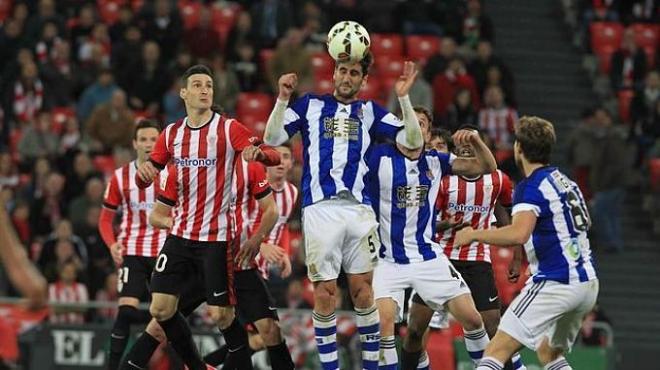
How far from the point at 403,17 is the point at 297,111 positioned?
43.7ft

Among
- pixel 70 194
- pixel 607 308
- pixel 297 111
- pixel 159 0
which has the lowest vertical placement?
pixel 607 308

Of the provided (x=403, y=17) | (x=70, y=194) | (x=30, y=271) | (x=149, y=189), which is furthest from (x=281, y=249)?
(x=403, y=17)

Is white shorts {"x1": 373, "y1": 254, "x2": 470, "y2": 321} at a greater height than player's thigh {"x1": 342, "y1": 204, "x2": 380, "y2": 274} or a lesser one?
lesser

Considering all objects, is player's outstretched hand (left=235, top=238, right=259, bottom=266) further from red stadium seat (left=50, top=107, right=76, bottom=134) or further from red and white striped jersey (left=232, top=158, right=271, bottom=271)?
red stadium seat (left=50, top=107, right=76, bottom=134)

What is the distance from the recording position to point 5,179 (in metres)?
20.4

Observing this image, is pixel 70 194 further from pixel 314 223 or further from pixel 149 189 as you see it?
pixel 314 223

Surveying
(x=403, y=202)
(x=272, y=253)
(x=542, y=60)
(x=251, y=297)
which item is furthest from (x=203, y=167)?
(x=542, y=60)

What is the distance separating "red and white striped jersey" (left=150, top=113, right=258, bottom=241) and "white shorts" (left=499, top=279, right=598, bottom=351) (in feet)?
8.84

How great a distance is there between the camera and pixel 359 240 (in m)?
11.6

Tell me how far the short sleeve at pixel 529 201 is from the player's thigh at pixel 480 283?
233 cm

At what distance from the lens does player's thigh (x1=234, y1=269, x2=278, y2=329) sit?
1258cm

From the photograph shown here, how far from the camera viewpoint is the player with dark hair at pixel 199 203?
476 inches

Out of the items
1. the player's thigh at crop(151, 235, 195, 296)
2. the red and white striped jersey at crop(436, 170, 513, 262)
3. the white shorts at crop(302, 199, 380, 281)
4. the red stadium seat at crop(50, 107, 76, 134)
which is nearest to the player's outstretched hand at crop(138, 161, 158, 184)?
the player's thigh at crop(151, 235, 195, 296)

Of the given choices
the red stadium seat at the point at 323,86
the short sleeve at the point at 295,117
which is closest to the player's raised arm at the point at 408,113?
the short sleeve at the point at 295,117
